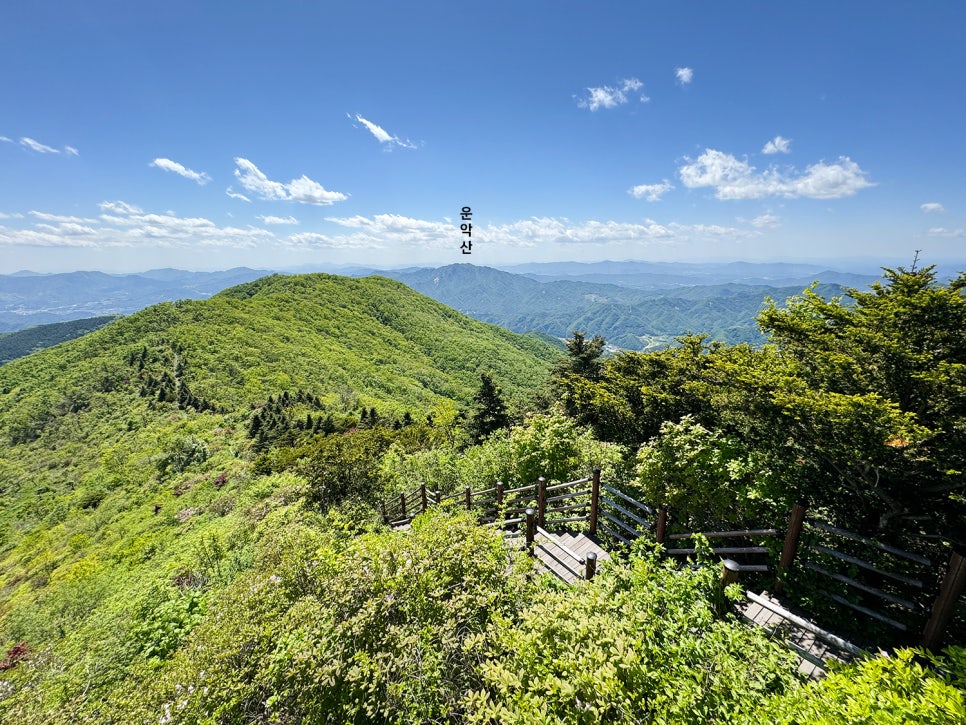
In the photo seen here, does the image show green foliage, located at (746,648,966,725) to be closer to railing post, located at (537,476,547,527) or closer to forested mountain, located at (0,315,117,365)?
railing post, located at (537,476,547,527)

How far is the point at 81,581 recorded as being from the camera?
16.7 metres

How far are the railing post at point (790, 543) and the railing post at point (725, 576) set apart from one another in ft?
1.76

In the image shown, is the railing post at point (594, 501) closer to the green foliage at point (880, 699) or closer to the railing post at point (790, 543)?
the railing post at point (790, 543)

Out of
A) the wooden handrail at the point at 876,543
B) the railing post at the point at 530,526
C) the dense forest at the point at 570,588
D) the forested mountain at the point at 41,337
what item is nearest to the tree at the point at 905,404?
the dense forest at the point at 570,588

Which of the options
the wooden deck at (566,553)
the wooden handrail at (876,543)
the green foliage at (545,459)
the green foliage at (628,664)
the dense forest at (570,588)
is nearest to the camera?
the green foliage at (628,664)

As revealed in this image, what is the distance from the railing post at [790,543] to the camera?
5012 millimetres

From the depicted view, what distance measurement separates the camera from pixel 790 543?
5195 mm

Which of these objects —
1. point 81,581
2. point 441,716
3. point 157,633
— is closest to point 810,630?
point 441,716

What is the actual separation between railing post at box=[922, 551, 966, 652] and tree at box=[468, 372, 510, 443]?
22.6 m

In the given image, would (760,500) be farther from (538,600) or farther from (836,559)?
(538,600)

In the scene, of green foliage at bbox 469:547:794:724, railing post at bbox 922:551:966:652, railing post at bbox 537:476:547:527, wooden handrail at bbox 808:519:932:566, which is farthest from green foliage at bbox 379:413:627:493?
railing post at bbox 922:551:966:652

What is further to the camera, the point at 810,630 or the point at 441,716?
the point at 810,630

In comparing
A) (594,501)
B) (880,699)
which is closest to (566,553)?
(594,501)

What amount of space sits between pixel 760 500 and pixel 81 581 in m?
24.6
